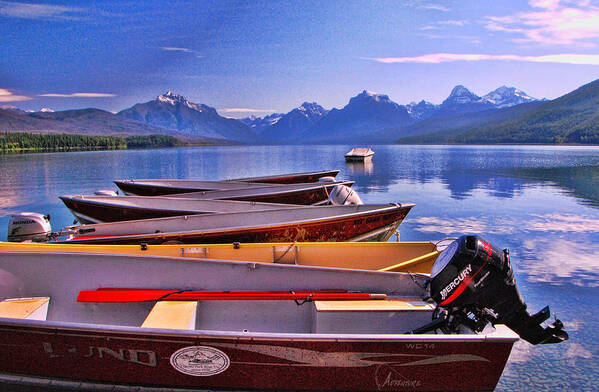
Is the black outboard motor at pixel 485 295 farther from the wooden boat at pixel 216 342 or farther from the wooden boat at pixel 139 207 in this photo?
the wooden boat at pixel 139 207

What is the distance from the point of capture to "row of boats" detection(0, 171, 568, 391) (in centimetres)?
406

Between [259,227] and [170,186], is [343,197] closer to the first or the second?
[259,227]

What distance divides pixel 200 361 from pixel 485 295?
10.4 feet

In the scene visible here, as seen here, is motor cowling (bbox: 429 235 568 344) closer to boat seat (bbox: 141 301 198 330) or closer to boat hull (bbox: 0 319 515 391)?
boat hull (bbox: 0 319 515 391)

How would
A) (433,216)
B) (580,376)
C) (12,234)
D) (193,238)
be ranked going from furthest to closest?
1. (433,216)
2. (12,234)
3. (193,238)
4. (580,376)

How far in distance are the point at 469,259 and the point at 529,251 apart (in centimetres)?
836

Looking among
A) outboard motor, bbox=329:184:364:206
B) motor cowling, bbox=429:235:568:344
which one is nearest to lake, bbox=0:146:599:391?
motor cowling, bbox=429:235:568:344

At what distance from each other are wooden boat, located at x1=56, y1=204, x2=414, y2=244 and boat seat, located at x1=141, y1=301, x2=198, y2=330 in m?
2.87

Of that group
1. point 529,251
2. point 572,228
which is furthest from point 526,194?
point 529,251

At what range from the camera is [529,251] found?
36.5 feet

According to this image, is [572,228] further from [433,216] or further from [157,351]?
[157,351]

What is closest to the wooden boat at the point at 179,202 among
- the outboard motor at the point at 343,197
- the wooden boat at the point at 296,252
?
the outboard motor at the point at 343,197

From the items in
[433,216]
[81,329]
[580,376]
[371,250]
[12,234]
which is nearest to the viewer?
[81,329]

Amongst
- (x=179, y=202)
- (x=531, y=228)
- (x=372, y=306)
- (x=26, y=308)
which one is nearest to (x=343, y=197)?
(x=179, y=202)
